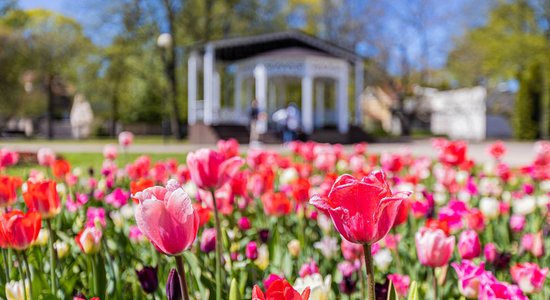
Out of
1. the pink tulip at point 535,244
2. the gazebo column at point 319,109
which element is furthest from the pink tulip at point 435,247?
the gazebo column at point 319,109

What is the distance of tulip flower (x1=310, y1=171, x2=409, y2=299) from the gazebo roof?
22.4 m

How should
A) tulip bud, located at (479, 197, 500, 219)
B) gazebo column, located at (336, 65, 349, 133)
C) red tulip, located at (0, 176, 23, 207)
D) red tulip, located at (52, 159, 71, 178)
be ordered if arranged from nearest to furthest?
red tulip, located at (0, 176, 23, 207), tulip bud, located at (479, 197, 500, 219), red tulip, located at (52, 159, 71, 178), gazebo column, located at (336, 65, 349, 133)

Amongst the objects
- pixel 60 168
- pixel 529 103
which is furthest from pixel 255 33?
pixel 60 168

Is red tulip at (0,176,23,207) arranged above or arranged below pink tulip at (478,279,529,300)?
above

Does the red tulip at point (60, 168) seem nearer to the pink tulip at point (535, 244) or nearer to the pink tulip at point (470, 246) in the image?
the pink tulip at point (470, 246)

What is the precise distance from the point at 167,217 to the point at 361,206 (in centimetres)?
34

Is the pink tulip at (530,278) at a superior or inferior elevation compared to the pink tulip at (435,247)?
inferior

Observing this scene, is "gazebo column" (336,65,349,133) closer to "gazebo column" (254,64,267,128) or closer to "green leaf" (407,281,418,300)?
"gazebo column" (254,64,267,128)

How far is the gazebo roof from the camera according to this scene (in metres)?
23.5

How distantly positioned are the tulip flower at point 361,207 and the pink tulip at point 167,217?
0.23m

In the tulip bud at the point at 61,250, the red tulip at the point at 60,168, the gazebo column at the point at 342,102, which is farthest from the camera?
the gazebo column at the point at 342,102

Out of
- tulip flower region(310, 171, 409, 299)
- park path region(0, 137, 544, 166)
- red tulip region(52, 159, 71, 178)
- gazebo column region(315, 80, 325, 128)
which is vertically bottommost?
park path region(0, 137, 544, 166)

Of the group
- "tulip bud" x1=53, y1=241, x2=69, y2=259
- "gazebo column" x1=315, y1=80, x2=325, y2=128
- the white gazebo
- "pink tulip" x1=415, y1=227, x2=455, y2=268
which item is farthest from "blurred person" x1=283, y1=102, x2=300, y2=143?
"pink tulip" x1=415, y1=227, x2=455, y2=268

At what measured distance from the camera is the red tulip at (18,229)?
1.31 metres
